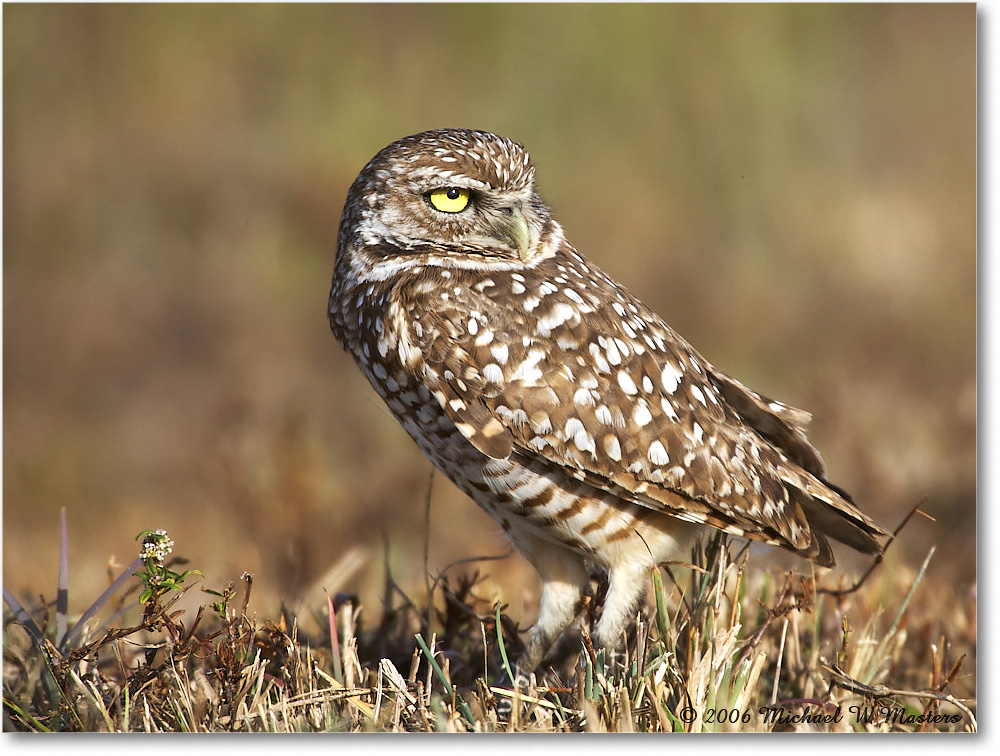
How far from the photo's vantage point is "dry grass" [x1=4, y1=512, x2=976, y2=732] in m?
2.36

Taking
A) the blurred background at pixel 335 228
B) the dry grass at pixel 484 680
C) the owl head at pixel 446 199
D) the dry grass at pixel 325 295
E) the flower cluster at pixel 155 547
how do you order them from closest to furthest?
the flower cluster at pixel 155 547
the dry grass at pixel 484 680
the owl head at pixel 446 199
the dry grass at pixel 325 295
the blurred background at pixel 335 228

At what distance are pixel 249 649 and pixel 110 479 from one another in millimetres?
4035

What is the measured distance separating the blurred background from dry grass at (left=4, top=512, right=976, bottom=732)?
61 cm

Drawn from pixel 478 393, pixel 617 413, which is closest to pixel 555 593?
pixel 617 413

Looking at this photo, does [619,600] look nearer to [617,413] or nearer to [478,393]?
[617,413]

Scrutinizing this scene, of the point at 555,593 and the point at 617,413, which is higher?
the point at 617,413

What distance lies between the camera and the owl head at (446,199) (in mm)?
2572

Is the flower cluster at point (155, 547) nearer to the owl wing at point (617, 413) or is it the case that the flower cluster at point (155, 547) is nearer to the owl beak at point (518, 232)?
the owl wing at point (617, 413)

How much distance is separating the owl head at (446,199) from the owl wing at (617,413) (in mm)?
178

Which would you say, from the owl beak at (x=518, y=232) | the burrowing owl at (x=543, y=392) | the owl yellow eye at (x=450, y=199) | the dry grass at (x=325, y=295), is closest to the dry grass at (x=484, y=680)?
the dry grass at (x=325, y=295)

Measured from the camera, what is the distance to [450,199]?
8.54 ft

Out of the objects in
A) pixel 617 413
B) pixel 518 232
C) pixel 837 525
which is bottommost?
pixel 837 525

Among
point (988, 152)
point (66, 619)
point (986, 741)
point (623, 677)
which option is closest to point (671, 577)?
point (623, 677)

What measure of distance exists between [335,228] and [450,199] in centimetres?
349
